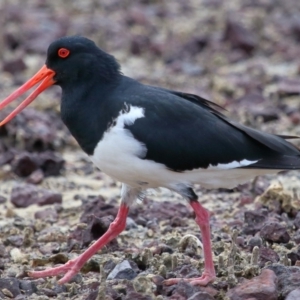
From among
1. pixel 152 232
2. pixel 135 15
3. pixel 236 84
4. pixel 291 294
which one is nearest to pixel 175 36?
pixel 135 15

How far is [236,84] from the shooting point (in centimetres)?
1170

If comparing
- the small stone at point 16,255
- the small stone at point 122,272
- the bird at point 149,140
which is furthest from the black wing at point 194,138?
the small stone at point 16,255

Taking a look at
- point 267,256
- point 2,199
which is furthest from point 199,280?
point 2,199

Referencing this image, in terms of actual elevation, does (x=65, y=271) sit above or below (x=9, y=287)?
above

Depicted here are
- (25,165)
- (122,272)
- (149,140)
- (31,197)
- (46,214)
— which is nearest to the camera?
(122,272)

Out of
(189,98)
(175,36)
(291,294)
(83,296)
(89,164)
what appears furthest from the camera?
(175,36)

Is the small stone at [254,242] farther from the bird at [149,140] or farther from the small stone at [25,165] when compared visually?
A: the small stone at [25,165]

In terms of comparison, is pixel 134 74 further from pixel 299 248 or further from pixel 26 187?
pixel 299 248

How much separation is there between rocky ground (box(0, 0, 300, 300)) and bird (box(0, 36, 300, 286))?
1.14ft

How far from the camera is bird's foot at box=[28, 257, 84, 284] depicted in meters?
5.97

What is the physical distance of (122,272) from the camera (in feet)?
18.7

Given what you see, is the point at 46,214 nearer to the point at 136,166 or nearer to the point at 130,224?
→ the point at 130,224

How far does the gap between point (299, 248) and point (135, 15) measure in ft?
31.3

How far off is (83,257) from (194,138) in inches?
43.2
